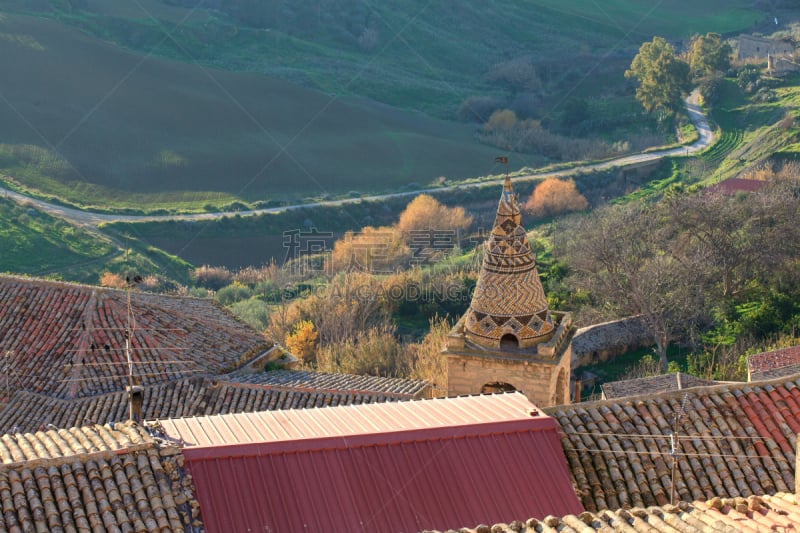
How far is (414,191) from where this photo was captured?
61.0 m

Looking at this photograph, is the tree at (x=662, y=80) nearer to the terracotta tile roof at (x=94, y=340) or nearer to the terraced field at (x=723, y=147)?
the terraced field at (x=723, y=147)

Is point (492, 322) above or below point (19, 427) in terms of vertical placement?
above

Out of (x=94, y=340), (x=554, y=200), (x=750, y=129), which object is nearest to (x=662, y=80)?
(x=750, y=129)

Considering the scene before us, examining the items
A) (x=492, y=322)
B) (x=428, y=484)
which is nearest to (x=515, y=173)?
(x=492, y=322)

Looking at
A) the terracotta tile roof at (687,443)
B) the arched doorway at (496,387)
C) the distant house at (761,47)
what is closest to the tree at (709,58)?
the distant house at (761,47)

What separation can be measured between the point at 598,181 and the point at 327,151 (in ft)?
59.6

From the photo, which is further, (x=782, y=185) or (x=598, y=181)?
(x=598, y=181)

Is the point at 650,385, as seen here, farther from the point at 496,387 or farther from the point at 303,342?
the point at 303,342

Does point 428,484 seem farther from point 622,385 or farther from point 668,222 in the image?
point 668,222

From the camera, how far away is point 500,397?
503 inches

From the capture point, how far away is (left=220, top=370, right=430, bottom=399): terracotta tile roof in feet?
57.2

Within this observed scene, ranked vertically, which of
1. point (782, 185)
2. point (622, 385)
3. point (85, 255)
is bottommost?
point (85, 255)

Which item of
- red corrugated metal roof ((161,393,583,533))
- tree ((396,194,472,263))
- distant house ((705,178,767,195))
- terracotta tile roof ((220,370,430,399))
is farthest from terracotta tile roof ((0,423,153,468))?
distant house ((705,178,767,195))

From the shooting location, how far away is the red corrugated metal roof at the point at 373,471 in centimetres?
1010
